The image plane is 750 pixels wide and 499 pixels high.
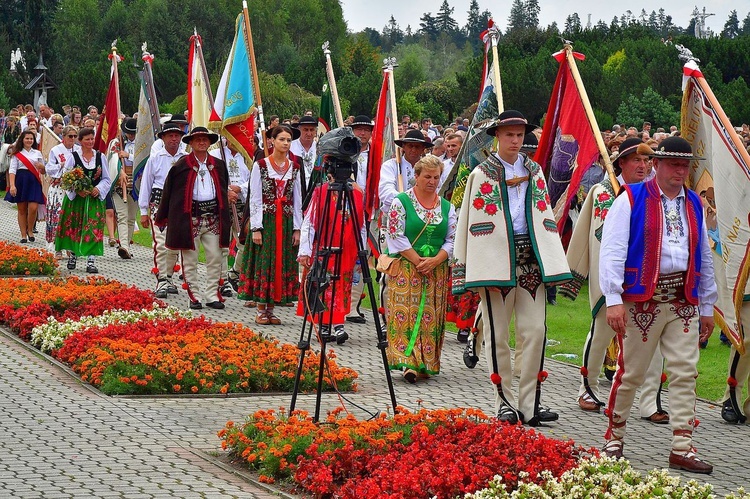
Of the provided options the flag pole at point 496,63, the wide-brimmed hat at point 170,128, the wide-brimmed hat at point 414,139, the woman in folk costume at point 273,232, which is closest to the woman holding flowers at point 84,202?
the wide-brimmed hat at point 170,128

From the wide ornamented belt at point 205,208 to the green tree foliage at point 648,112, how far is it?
24.0 metres

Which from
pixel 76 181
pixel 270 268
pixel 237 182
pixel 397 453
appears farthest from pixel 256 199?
pixel 397 453

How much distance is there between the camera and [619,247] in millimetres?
7816

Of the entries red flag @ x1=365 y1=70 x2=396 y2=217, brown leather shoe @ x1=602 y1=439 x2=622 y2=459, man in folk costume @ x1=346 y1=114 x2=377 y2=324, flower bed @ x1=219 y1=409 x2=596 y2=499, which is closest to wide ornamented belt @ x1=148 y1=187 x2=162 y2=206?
man in folk costume @ x1=346 y1=114 x2=377 y2=324

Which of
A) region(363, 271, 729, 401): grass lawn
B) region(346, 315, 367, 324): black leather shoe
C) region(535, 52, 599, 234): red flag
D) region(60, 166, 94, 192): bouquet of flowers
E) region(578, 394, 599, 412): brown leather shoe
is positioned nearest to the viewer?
region(578, 394, 599, 412): brown leather shoe

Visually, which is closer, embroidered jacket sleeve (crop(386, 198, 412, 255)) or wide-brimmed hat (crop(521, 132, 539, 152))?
embroidered jacket sleeve (crop(386, 198, 412, 255))

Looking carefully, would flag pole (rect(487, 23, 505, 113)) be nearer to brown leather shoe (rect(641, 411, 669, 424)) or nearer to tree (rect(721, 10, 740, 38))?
brown leather shoe (rect(641, 411, 669, 424))

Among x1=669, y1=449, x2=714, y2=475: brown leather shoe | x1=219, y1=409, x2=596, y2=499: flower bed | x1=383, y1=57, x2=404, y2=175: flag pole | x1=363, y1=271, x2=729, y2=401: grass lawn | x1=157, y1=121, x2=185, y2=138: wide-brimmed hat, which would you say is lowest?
x1=363, y1=271, x2=729, y2=401: grass lawn

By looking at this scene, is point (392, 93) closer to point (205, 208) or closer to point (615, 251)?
point (205, 208)

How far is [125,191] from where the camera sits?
19.8 meters

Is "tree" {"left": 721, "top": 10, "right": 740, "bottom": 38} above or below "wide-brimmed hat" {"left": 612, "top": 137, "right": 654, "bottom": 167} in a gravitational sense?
above

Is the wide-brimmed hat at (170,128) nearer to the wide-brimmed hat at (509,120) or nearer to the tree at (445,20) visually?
the wide-brimmed hat at (509,120)

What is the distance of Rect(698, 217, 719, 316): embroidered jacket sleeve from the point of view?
796cm

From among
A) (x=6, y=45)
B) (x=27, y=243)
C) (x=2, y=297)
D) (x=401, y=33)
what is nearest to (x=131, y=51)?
(x=6, y=45)
